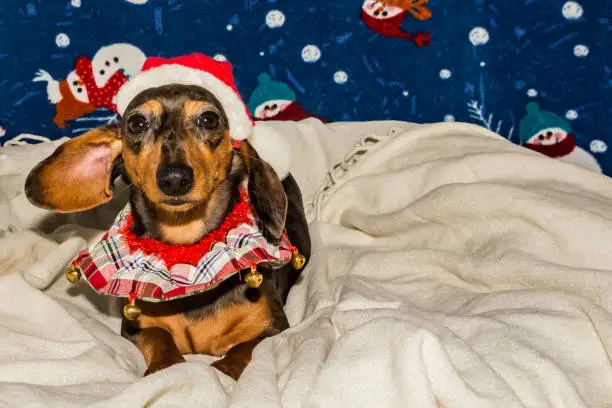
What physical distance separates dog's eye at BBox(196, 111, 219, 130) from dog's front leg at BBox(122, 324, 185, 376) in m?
0.47

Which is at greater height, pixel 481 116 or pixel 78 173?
pixel 78 173

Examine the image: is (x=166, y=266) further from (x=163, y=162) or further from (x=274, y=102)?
(x=274, y=102)

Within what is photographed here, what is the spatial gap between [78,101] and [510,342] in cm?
186

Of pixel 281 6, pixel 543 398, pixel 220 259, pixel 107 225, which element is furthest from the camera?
pixel 281 6

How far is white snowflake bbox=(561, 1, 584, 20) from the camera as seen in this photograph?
246cm

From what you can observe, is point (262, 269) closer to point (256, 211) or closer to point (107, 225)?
point (256, 211)

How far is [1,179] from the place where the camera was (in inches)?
88.0

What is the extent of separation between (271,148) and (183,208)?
355 millimetres

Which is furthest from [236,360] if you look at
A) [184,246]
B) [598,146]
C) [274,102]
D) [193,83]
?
[598,146]

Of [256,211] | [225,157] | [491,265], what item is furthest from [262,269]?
[491,265]

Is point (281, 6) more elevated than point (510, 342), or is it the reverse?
point (281, 6)

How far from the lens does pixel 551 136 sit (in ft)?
8.47

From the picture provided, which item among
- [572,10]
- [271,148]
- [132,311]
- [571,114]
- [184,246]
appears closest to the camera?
[132,311]

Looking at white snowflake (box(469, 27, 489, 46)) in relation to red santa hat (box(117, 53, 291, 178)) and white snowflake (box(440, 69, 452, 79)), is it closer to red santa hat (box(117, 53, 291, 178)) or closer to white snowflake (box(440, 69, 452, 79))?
white snowflake (box(440, 69, 452, 79))
